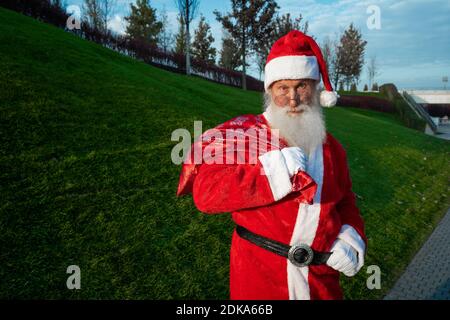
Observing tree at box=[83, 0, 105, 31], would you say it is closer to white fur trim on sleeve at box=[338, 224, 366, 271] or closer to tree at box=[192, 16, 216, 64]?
tree at box=[192, 16, 216, 64]

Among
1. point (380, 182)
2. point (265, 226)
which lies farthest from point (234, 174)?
point (380, 182)

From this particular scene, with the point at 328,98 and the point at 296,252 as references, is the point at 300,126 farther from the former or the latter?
the point at 296,252

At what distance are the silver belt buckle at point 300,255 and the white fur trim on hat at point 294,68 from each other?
102 centimetres

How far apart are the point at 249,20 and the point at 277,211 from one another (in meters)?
26.7

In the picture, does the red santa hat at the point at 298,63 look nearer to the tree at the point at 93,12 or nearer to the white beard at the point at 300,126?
the white beard at the point at 300,126

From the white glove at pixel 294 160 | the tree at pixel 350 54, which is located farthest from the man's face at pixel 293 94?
the tree at pixel 350 54

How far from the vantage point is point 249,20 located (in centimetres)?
2538

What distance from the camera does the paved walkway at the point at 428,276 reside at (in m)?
4.04

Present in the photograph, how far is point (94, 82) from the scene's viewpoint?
688cm

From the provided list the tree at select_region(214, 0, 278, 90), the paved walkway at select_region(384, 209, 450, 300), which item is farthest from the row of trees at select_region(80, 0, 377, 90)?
the paved walkway at select_region(384, 209, 450, 300)

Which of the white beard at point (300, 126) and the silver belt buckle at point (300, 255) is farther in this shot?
the white beard at point (300, 126)

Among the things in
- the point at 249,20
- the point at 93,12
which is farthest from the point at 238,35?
the point at 93,12

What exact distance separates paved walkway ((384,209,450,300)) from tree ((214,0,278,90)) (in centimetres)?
2112

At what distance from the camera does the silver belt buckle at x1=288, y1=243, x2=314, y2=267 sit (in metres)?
1.63
